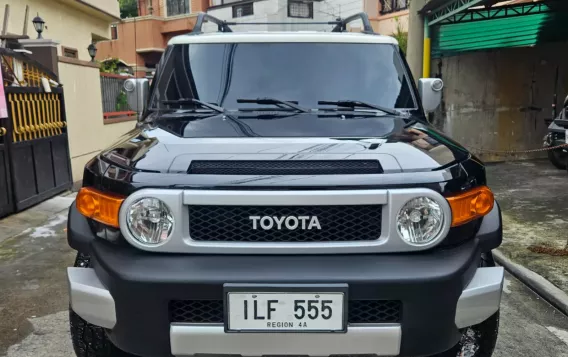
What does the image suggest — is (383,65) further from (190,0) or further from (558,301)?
(190,0)

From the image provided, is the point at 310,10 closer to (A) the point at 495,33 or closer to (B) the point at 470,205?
(A) the point at 495,33

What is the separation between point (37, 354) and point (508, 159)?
10.7 metres

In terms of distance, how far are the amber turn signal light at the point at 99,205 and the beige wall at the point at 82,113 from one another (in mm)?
6763

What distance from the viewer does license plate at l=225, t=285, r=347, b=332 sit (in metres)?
2.01

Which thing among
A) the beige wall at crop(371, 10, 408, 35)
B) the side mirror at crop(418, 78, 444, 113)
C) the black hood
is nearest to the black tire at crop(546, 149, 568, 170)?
the side mirror at crop(418, 78, 444, 113)

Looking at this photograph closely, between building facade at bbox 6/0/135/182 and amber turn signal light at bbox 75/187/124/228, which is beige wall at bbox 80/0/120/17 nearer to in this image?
building facade at bbox 6/0/135/182

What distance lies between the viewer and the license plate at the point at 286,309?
6.59ft

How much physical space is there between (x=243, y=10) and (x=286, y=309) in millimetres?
25184

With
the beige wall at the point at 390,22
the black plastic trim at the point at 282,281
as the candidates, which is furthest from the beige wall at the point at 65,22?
the beige wall at the point at 390,22

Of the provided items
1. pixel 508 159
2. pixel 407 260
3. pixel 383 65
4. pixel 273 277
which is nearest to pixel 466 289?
pixel 407 260

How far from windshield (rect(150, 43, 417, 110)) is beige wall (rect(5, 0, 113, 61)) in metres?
7.38

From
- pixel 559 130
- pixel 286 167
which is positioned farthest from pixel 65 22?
pixel 286 167

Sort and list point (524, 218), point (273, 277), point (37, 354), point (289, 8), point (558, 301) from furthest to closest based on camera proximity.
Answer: point (289, 8) < point (524, 218) < point (558, 301) < point (37, 354) < point (273, 277)

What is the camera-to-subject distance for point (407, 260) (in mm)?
2113
